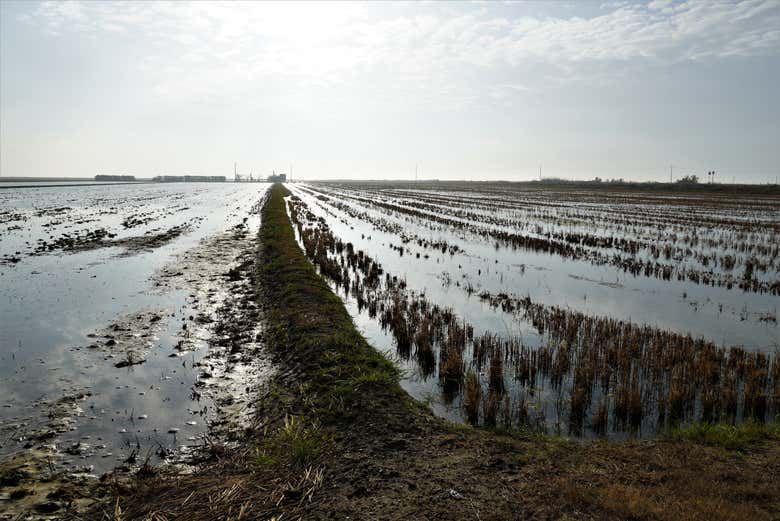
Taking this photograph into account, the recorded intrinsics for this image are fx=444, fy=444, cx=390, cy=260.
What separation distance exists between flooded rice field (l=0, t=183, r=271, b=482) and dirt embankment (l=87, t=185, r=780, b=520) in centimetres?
86

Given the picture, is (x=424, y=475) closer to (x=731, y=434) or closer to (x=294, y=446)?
(x=294, y=446)

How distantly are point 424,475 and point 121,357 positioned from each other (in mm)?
6568

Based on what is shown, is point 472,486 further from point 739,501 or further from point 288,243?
point 288,243

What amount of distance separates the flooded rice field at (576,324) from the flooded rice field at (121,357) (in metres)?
3.24

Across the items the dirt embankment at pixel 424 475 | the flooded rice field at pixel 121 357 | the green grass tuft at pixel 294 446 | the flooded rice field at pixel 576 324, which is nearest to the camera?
the dirt embankment at pixel 424 475

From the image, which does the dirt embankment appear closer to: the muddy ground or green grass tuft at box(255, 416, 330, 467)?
green grass tuft at box(255, 416, 330, 467)

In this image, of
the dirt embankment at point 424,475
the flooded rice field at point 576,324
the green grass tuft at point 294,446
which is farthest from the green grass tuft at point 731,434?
the green grass tuft at point 294,446

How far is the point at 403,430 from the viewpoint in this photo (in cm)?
595

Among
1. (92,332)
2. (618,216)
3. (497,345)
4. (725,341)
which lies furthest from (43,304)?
(618,216)

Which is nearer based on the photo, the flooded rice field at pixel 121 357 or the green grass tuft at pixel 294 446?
the green grass tuft at pixel 294 446

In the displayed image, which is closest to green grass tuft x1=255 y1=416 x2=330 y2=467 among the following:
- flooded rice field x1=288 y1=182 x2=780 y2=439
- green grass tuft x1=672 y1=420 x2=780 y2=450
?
flooded rice field x1=288 y1=182 x2=780 y2=439

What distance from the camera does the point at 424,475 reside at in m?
4.93

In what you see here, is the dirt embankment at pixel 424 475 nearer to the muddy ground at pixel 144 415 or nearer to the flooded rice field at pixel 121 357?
the muddy ground at pixel 144 415

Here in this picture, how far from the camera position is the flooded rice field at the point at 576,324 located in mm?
6789
